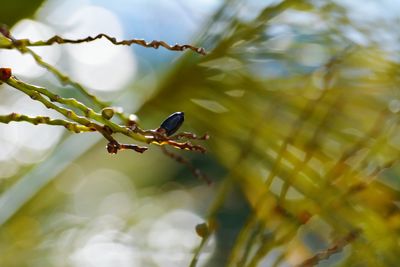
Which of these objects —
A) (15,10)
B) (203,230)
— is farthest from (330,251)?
(15,10)

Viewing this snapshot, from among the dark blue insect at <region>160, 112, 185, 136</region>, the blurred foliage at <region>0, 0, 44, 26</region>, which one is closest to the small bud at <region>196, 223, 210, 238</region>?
the dark blue insect at <region>160, 112, 185, 136</region>

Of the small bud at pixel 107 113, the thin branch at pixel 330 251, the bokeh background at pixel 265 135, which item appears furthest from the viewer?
the bokeh background at pixel 265 135

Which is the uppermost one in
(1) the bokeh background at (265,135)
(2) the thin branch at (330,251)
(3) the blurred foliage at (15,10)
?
(3) the blurred foliage at (15,10)

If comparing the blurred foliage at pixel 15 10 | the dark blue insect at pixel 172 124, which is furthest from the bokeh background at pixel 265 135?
the dark blue insect at pixel 172 124

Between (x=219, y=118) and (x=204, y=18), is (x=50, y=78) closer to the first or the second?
(x=204, y=18)

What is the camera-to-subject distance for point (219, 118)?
42.0 inches

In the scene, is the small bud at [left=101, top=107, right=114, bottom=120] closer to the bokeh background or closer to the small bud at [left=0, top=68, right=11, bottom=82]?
the small bud at [left=0, top=68, right=11, bottom=82]

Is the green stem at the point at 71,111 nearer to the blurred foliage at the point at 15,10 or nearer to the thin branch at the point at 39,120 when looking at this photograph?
the thin branch at the point at 39,120

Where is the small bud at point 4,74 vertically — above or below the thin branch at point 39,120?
above

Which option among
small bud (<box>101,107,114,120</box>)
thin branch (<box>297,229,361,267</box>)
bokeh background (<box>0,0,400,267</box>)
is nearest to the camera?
small bud (<box>101,107,114,120</box>)

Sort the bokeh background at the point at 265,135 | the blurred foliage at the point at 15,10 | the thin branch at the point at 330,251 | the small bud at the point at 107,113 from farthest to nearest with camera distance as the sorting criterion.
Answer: the blurred foliage at the point at 15,10, the bokeh background at the point at 265,135, the thin branch at the point at 330,251, the small bud at the point at 107,113

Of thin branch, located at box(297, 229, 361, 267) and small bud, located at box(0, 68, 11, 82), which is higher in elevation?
small bud, located at box(0, 68, 11, 82)

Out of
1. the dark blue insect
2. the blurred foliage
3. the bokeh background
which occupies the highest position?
the blurred foliage

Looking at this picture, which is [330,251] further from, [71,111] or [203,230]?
[71,111]
